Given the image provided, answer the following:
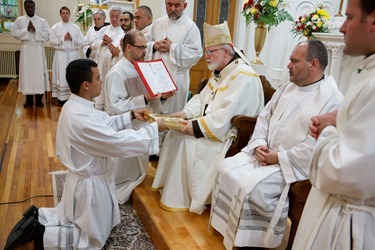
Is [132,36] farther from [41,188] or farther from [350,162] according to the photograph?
[350,162]

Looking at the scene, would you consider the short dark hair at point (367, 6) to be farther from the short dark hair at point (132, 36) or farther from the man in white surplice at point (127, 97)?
the short dark hair at point (132, 36)

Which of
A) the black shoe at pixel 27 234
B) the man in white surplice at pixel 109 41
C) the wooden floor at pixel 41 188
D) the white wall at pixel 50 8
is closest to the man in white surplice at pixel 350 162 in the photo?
the wooden floor at pixel 41 188

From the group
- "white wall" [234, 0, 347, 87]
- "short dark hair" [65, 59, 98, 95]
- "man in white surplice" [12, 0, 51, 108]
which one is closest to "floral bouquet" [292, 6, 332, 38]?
"white wall" [234, 0, 347, 87]

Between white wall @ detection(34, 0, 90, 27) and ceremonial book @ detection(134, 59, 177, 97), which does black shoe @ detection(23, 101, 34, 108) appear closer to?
white wall @ detection(34, 0, 90, 27)

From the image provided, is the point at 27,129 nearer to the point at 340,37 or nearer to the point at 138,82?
the point at 138,82

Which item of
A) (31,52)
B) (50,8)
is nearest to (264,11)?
(31,52)

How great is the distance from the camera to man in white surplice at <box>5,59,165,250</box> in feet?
7.07

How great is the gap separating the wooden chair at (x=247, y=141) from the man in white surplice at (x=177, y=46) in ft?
1.43

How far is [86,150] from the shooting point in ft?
7.25

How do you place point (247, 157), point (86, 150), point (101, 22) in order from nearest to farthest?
1. point (86, 150)
2. point (247, 157)
3. point (101, 22)

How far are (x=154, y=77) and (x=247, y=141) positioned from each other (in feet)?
3.18

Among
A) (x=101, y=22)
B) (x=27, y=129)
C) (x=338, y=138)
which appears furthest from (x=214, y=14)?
(x=338, y=138)

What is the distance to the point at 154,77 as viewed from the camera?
2.96 meters

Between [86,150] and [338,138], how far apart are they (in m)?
1.58
